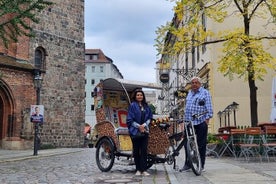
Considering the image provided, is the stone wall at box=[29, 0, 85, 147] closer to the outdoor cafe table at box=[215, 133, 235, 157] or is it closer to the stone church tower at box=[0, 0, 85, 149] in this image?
→ the stone church tower at box=[0, 0, 85, 149]

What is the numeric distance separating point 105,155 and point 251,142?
508 cm

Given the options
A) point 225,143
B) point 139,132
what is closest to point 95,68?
point 225,143

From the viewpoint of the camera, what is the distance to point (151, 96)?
422 ft

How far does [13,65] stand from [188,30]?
14.4 metres

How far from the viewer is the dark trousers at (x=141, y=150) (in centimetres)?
849

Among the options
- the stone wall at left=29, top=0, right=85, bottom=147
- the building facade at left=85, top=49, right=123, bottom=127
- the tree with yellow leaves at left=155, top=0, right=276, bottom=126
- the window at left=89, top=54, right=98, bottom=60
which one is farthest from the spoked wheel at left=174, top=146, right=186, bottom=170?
the window at left=89, top=54, right=98, bottom=60

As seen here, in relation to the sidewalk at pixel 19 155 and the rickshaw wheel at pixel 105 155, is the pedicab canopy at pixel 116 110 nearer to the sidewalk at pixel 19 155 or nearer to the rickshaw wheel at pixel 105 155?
the rickshaw wheel at pixel 105 155

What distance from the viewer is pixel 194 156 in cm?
816

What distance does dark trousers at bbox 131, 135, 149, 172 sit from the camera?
8.49 meters

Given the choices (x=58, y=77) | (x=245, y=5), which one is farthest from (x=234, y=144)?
(x=58, y=77)

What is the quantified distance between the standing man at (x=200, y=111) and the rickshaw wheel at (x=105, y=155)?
1.77 metres

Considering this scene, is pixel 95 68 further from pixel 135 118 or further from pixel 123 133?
pixel 135 118

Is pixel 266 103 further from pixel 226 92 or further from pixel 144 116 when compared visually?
pixel 144 116

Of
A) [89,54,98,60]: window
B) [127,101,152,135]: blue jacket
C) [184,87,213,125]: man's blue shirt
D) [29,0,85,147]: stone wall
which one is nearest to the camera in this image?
[127,101,152,135]: blue jacket
